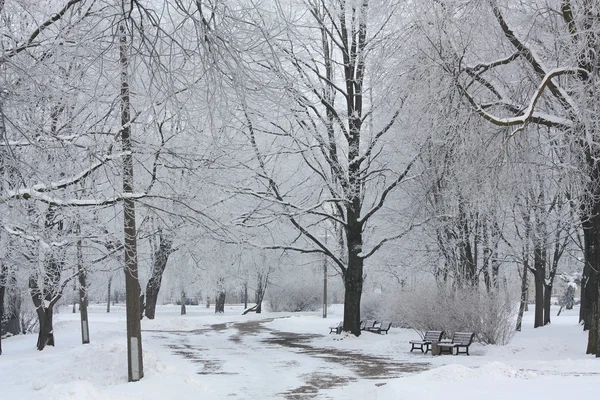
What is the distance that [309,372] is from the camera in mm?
14828

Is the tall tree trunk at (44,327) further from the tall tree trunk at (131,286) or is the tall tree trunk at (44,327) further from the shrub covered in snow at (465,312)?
the shrub covered in snow at (465,312)

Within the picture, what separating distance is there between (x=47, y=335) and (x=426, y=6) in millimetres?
17744

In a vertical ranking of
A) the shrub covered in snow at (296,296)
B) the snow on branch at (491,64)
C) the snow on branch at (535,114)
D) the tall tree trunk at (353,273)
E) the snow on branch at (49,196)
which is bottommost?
the shrub covered in snow at (296,296)

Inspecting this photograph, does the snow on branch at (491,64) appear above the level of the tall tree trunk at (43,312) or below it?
above

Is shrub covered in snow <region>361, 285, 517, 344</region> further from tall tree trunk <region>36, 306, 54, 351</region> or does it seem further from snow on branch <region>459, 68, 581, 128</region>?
tall tree trunk <region>36, 306, 54, 351</region>

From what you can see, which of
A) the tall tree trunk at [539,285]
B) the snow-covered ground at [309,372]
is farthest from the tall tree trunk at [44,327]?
the tall tree trunk at [539,285]

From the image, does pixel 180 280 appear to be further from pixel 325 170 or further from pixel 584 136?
pixel 584 136

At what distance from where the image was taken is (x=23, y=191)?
8852 millimetres

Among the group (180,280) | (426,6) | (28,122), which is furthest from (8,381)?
(180,280)

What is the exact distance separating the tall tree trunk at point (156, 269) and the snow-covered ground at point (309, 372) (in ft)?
26.0

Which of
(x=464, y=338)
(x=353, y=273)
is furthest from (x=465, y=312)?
(x=353, y=273)

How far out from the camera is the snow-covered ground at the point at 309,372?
31.8ft

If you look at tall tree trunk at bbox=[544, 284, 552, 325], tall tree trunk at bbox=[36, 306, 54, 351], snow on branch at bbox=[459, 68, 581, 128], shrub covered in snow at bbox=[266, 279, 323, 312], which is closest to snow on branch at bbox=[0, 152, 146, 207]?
snow on branch at bbox=[459, 68, 581, 128]

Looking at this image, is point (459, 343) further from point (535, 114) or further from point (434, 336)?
point (535, 114)
